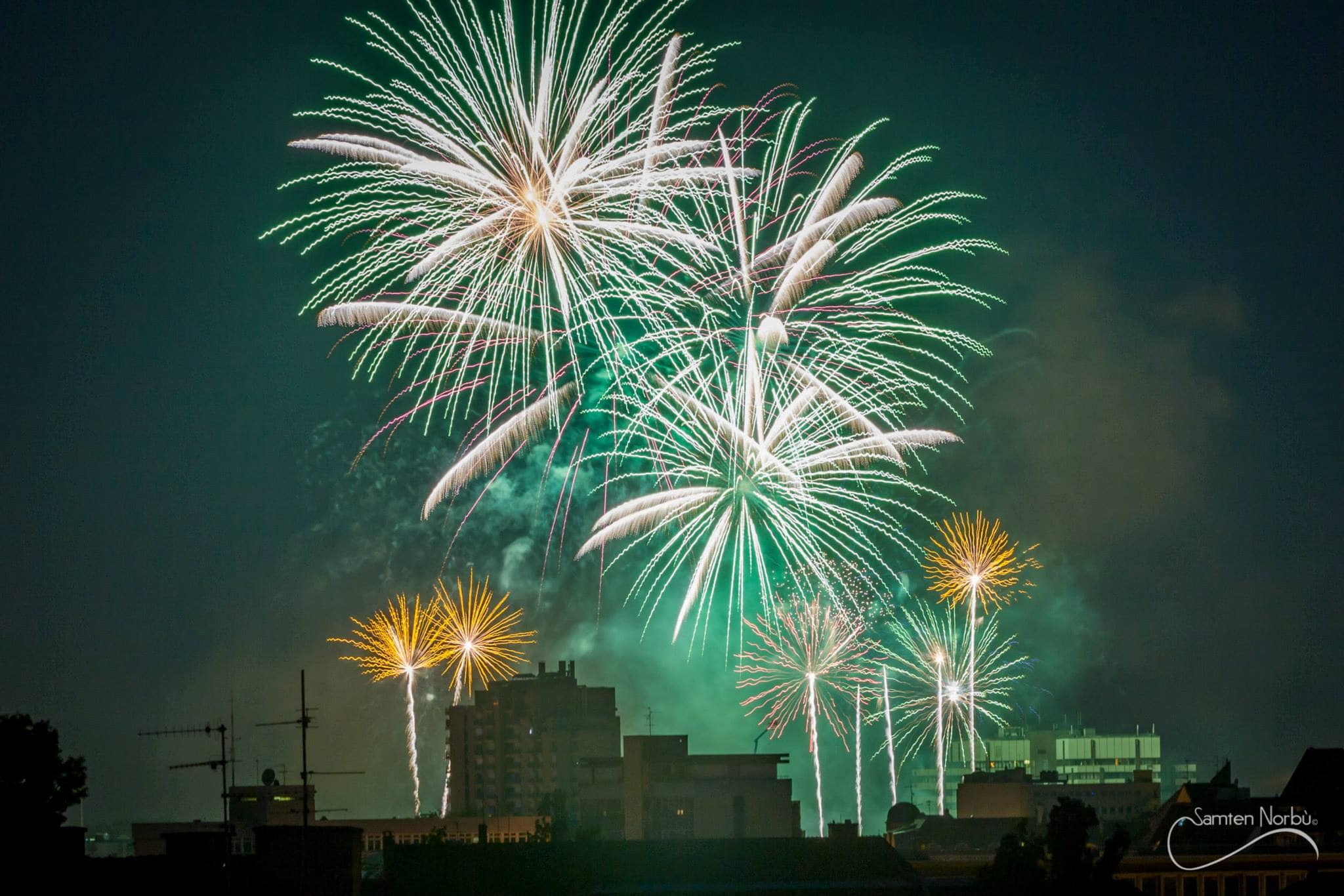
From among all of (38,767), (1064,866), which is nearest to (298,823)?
(38,767)

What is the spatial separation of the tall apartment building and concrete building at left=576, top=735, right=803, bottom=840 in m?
33.6

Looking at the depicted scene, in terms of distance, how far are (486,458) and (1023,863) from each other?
24.9m

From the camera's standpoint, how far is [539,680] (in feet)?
509

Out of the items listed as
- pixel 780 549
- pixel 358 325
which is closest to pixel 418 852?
pixel 780 549

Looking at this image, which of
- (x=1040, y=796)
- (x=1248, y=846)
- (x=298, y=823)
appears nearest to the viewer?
(x=1248, y=846)

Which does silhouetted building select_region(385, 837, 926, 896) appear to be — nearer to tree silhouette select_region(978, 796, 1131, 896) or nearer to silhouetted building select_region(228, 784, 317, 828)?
tree silhouette select_region(978, 796, 1131, 896)

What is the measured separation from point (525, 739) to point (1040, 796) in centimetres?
5158

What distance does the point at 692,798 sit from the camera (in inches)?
4331

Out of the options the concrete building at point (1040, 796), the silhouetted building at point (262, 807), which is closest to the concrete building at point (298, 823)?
the silhouetted building at point (262, 807)

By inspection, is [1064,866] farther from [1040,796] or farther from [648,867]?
[1040,796]

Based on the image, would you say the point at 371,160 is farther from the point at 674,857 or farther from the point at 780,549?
the point at 674,857

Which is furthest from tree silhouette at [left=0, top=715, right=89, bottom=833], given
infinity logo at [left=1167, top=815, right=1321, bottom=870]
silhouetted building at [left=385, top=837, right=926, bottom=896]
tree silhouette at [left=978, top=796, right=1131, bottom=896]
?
infinity logo at [left=1167, top=815, right=1321, bottom=870]

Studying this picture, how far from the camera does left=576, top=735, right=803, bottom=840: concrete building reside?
358 feet

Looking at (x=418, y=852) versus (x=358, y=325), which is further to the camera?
(x=418, y=852)
